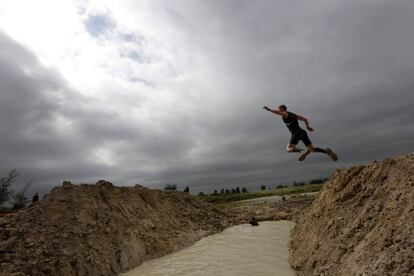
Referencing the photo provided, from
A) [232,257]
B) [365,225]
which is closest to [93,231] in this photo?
[232,257]

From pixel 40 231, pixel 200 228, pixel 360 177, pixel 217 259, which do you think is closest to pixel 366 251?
pixel 360 177

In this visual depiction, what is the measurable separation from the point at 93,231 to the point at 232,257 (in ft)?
21.0

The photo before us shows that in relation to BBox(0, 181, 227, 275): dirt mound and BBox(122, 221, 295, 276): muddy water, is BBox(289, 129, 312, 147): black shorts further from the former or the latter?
BBox(0, 181, 227, 275): dirt mound

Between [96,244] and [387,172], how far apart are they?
1193 cm

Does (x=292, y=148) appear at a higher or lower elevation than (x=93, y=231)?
higher

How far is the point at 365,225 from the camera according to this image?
802 centimetres

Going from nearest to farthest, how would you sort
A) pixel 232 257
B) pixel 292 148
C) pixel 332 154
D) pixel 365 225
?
pixel 365 225 → pixel 332 154 → pixel 292 148 → pixel 232 257

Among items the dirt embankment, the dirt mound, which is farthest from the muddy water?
the dirt embankment

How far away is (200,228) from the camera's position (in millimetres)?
20984

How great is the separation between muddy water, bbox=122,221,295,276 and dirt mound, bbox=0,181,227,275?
90 centimetres

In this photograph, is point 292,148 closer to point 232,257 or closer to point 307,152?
point 307,152

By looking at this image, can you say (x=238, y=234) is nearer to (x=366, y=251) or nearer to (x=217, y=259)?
(x=217, y=259)

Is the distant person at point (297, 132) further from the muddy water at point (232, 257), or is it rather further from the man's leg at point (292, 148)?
the muddy water at point (232, 257)

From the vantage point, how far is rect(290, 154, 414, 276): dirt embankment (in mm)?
6188
